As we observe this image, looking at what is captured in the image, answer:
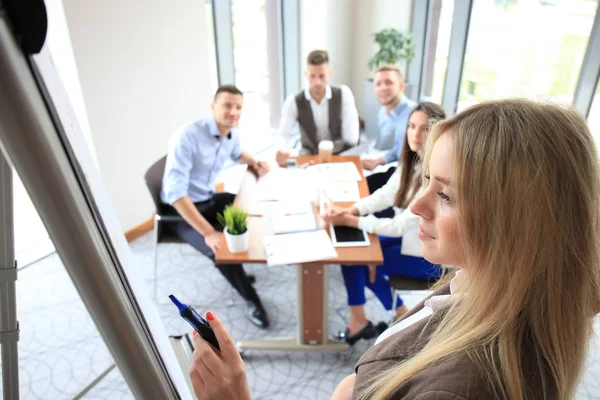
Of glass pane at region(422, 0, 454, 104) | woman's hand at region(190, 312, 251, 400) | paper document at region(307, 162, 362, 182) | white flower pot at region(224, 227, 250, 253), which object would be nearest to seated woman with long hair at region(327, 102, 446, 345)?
paper document at region(307, 162, 362, 182)

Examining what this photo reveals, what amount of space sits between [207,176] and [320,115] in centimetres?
131

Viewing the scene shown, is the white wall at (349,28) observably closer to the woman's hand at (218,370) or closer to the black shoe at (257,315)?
the black shoe at (257,315)

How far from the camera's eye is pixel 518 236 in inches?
26.8

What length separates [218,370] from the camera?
0.77 meters

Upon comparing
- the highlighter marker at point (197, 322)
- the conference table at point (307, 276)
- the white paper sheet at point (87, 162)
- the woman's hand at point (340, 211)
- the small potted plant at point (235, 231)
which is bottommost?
the conference table at point (307, 276)

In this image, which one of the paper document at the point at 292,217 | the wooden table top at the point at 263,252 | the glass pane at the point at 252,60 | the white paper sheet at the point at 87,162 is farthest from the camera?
the glass pane at the point at 252,60

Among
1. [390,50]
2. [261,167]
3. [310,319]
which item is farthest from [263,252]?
[390,50]

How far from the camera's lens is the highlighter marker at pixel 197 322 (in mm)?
710

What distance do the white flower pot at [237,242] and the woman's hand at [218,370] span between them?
0.89 meters

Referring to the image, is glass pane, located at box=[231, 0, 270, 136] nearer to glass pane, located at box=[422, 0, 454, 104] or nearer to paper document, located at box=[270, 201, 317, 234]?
glass pane, located at box=[422, 0, 454, 104]

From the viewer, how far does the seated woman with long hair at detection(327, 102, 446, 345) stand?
1851 mm

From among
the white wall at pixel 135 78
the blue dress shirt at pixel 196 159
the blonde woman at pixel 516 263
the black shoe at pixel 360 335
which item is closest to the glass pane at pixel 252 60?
the white wall at pixel 135 78

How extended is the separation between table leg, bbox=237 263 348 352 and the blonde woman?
1.11 metres

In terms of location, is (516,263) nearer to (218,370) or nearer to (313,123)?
(218,370)
